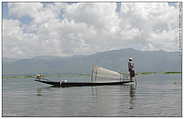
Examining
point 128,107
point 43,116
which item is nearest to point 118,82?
point 128,107

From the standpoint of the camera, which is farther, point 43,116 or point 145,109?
point 145,109

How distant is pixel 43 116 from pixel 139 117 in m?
5.81

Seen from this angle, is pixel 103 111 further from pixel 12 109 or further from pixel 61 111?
pixel 12 109

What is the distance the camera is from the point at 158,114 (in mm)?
20250

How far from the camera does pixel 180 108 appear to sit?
22.7m

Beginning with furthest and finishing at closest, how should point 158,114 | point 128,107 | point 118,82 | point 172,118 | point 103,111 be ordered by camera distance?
point 118,82
point 128,107
point 103,111
point 158,114
point 172,118

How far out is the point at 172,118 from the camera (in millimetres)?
18938

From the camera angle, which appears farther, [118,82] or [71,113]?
[118,82]

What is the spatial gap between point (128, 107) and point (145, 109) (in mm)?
1400

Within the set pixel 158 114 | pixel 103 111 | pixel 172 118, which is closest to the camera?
pixel 172 118

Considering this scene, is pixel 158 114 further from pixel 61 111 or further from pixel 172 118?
pixel 61 111

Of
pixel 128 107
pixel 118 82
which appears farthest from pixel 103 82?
pixel 128 107

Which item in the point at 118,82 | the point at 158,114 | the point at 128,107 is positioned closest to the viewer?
the point at 158,114

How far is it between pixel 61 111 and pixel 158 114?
6.39 meters
